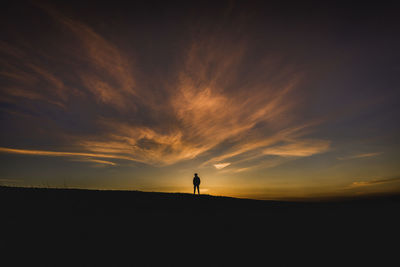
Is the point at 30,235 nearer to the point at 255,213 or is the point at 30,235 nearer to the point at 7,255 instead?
the point at 7,255

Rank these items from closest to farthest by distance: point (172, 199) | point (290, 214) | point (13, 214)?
point (13, 214) < point (290, 214) < point (172, 199)

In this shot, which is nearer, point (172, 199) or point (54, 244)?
point (54, 244)

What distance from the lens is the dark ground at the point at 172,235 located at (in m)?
7.82

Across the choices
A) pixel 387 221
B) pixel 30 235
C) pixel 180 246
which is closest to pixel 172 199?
pixel 180 246

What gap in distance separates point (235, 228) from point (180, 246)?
3.37 meters

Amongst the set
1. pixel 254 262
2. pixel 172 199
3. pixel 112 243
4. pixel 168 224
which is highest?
pixel 172 199

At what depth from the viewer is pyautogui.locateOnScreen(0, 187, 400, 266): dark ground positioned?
308 inches

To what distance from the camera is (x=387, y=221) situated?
13.1 meters

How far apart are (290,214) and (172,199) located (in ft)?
25.8

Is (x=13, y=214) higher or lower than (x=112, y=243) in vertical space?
higher

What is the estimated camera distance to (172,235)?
962 centimetres

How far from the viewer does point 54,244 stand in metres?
8.33

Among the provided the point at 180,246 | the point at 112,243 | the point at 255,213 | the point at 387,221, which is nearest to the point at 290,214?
the point at 255,213

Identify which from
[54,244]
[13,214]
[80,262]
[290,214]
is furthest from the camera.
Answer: [290,214]
